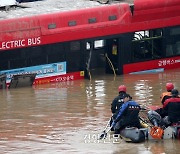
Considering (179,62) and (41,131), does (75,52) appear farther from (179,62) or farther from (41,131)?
(41,131)

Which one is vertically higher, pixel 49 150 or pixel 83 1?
pixel 83 1

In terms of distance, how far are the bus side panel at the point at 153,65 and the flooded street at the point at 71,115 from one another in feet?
1.30

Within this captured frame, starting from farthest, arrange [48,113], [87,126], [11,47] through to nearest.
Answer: [11,47], [48,113], [87,126]

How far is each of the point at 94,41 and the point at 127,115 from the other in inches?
493

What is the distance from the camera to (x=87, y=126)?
24766 millimetres

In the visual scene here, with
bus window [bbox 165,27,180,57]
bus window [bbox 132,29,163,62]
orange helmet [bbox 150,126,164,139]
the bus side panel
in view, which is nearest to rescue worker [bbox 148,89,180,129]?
orange helmet [bbox 150,126,164,139]

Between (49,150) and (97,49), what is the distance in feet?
46.7

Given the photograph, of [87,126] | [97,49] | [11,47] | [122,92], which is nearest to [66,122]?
[87,126]

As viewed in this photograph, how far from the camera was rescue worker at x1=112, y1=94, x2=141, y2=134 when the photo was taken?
22.5 metres

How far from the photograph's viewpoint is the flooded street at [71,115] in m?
22.0

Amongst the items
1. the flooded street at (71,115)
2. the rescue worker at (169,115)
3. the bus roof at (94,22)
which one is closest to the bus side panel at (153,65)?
the flooded street at (71,115)

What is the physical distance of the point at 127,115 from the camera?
2259cm

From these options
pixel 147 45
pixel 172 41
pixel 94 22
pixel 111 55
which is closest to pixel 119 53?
pixel 111 55

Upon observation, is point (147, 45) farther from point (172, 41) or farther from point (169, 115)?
point (169, 115)
